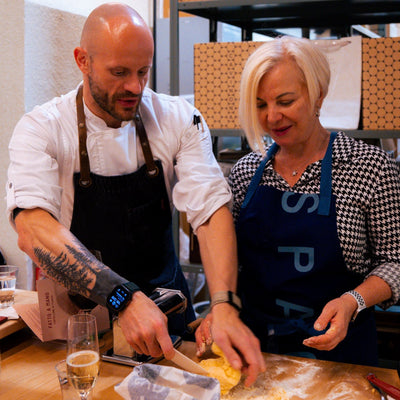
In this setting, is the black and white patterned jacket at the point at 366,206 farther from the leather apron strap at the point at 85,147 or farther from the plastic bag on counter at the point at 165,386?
the plastic bag on counter at the point at 165,386

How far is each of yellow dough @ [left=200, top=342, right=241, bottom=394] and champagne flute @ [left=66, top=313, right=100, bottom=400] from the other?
0.28 m

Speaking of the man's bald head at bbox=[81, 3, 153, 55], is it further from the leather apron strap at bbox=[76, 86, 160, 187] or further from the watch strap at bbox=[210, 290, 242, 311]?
the watch strap at bbox=[210, 290, 242, 311]

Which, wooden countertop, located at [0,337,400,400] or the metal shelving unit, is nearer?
wooden countertop, located at [0,337,400,400]

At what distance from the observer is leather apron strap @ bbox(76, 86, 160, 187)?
5.64 ft

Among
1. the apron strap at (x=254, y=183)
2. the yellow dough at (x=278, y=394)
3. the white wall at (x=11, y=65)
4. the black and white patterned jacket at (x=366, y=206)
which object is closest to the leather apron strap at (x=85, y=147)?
the apron strap at (x=254, y=183)

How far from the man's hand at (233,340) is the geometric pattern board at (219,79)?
1398 mm

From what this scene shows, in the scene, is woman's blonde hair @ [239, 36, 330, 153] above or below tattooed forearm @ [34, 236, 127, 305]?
above

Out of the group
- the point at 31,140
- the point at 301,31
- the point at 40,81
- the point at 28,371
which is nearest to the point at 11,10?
the point at 40,81

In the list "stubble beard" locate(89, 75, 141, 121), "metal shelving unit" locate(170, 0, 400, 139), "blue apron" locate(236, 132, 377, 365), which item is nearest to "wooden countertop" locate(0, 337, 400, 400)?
"blue apron" locate(236, 132, 377, 365)

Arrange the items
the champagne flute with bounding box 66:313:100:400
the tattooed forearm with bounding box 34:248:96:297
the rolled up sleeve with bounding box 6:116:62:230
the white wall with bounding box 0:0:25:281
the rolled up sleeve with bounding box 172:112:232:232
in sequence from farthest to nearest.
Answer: the white wall with bounding box 0:0:25:281
the rolled up sleeve with bounding box 172:112:232:232
the rolled up sleeve with bounding box 6:116:62:230
the tattooed forearm with bounding box 34:248:96:297
the champagne flute with bounding box 66:313:100:400

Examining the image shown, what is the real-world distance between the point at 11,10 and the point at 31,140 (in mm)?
1445

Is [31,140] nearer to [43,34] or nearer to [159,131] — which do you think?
[159,131]

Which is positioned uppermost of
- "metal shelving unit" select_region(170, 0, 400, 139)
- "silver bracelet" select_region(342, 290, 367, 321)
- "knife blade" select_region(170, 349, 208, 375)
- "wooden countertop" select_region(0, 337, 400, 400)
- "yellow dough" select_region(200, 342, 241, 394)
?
"metal shelving unit" select_region(170, 0, 400, 139)

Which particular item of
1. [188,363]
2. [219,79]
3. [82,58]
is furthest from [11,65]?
[188,363]
